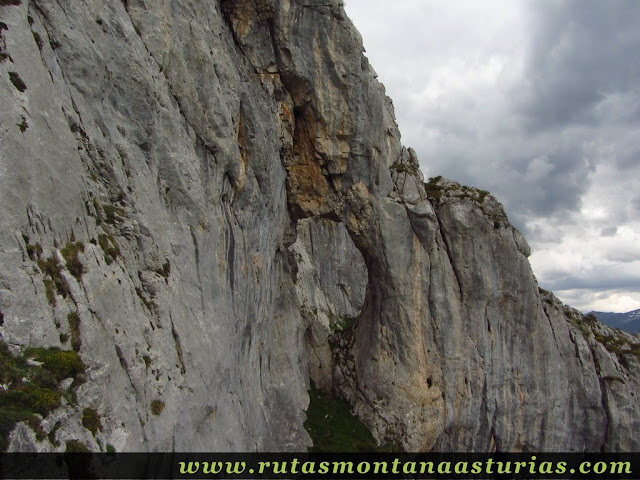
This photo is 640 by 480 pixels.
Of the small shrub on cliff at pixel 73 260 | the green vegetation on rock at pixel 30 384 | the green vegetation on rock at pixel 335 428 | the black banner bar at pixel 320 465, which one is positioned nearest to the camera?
the green vegetation on rock at pixel 30 384

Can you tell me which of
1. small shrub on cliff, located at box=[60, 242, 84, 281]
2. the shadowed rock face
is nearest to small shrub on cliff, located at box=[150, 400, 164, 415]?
the shadowed rock face

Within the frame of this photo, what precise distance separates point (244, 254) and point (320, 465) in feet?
46.1

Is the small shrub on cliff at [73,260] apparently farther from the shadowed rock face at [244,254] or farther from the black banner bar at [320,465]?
the black banner bar at [320,465]

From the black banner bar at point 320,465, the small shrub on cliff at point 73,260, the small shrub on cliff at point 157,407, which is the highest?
the small shrub on cliff at point 73,260

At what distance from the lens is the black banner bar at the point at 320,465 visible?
10.2 m

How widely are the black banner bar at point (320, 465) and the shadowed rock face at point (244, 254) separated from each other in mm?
527

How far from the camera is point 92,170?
51.1 feet

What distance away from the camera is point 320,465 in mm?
26688

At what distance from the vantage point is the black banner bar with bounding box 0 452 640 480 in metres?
10.2

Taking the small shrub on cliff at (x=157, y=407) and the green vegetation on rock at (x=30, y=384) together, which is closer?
the green vegetation on rock at (x=30, y=384)

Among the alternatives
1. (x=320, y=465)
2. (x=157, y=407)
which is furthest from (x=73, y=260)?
(x=320, y=465)

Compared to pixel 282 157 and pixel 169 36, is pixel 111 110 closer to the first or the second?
pixel 169 36

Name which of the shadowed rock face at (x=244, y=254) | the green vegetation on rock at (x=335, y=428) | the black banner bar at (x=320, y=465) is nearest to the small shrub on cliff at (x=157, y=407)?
the shadowed rock face at (x=244, y=254)

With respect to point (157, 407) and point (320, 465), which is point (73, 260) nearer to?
point (157, 407)
